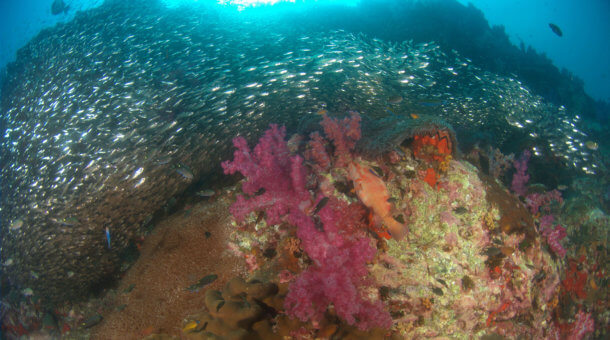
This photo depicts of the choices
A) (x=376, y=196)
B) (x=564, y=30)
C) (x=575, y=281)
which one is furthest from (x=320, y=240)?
(x=564, y=30)

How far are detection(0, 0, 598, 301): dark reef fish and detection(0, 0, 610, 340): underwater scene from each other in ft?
0.21

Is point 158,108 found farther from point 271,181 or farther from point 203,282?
point 203,282

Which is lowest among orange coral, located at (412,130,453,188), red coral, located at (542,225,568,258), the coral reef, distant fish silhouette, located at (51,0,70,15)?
red coral, located at (542,225,568,258)

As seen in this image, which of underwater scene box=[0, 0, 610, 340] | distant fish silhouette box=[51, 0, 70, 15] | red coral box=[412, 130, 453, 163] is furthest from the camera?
distant fish silhouette box=[51, 0, 70, 15]

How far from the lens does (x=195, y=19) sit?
1189 centimetres

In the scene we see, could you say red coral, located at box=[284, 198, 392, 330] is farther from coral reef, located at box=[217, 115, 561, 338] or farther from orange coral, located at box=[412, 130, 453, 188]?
orange coral, located at box=[412, 130, 453, 188]

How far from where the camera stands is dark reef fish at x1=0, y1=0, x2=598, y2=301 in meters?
6.30

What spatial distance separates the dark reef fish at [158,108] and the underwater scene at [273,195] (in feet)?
0.21

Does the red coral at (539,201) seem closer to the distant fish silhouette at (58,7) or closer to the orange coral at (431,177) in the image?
the orange coral at (431,177)

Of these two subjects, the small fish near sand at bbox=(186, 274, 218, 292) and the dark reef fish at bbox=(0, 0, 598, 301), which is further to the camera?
the dark reef fish at bbox=(0, 0, 598, 301)

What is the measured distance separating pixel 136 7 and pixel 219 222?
11950 mm

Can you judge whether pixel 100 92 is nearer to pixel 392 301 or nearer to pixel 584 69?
pixel 392 301

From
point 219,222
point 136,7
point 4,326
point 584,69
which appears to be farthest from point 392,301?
point 584,69

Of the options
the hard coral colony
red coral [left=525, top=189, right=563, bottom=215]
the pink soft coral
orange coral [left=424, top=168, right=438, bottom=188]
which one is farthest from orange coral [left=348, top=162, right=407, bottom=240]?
red coral [left=525, top=189, right=563, bottom=215]
